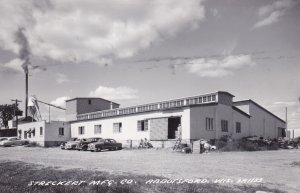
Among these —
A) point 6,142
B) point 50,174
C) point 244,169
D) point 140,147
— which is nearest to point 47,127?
point 6,142

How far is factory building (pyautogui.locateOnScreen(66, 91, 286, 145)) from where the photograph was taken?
2808cm

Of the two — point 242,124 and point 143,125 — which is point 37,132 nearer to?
point 143,125

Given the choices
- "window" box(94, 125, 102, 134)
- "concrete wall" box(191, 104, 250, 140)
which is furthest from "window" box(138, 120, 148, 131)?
"window" box(94, 125, 102, 134)

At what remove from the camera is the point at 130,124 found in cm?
3353

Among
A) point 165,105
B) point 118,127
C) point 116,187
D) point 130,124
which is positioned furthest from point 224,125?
point 116,187

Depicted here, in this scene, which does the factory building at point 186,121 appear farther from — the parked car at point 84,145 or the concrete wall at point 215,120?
the parked car at point 84,145

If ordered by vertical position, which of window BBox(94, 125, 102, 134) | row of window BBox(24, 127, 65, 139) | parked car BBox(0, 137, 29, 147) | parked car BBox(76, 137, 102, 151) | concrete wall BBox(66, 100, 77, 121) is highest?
concrete wall BBox(66, 100, 77, 121)

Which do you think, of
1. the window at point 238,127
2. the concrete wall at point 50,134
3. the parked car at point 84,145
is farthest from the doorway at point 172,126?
the concrete wall at point 50,134

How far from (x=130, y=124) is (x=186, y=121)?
7.87 m

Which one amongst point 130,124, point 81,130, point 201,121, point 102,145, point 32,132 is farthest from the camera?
point 32,132

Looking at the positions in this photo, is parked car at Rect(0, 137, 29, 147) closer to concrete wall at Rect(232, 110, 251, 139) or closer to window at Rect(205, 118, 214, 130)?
window at Rect(205, 118, 214, 130)

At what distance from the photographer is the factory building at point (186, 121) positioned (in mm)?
28078

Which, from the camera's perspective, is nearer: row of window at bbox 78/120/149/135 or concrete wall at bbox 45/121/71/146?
row of window at bbox 78/120/149/135

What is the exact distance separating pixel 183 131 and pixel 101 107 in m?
23.2
